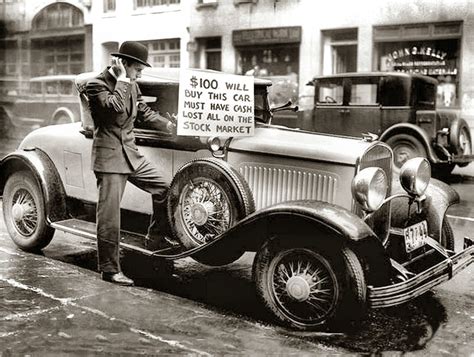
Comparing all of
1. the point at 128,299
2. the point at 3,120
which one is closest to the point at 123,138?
the point at 128,299

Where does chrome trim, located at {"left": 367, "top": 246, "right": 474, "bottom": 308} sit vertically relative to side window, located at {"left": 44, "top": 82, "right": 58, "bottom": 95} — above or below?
below

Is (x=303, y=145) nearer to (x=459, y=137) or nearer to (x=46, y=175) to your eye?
(x=46, y=175)

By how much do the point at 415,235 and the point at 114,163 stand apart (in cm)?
186

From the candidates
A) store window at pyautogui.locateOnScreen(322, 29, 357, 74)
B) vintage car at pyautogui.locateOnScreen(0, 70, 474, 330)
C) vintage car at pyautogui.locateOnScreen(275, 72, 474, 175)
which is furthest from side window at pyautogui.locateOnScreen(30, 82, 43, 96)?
vintage car at pyautogui.locateOnScreen(0, 70, 474, 330)

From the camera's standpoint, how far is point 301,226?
3.24m

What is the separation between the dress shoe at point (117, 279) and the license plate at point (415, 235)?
5.68 feet

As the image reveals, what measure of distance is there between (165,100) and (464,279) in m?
2.47

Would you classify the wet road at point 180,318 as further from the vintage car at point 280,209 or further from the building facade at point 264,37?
the building facade at point 264,37

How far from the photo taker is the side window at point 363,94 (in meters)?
10.2

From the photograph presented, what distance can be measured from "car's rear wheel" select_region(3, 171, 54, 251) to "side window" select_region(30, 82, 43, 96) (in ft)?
26.1

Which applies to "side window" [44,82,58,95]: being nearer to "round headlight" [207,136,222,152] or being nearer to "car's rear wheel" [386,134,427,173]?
"car's rear wheel" [386,134,427,173]

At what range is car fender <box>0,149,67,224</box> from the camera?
4543 millimetres

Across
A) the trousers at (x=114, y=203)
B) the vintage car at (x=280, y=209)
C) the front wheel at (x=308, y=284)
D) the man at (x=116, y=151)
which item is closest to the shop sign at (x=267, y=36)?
the vintage car at (x=280, y=209)

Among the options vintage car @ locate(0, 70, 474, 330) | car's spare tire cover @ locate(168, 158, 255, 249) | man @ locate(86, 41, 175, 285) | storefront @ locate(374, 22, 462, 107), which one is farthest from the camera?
storefront @ locate(374, 22, 462, 107)
